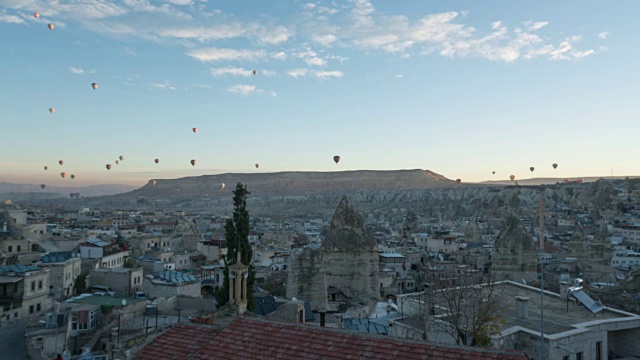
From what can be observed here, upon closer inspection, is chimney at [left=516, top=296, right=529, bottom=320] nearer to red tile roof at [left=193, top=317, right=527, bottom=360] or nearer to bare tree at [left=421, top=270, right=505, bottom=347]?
bare tree at [left=421, top=270, right=505, bottom=347]

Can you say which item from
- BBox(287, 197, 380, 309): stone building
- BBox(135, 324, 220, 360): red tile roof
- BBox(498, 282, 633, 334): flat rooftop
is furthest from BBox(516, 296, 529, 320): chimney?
BBox(287, 197, 380, 309): stone building

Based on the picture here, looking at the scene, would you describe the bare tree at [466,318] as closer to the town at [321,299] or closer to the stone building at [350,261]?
the town at [321,299]

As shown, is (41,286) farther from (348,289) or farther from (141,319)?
(348,289)

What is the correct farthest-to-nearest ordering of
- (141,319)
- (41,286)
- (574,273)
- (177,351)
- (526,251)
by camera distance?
1. (574,273)
2. (526,251)
3. (41,286)
4. (141,319)
5. (177,351)

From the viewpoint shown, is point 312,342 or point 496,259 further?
point 496,259

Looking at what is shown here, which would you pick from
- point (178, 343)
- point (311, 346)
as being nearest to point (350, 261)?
point (178, 343)

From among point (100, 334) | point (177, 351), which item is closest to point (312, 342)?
point (177, 351)

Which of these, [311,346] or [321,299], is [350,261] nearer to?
[321,299]

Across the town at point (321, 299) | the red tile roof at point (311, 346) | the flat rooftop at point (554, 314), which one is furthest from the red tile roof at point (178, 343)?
the flat rooftop at point (554, 314)
